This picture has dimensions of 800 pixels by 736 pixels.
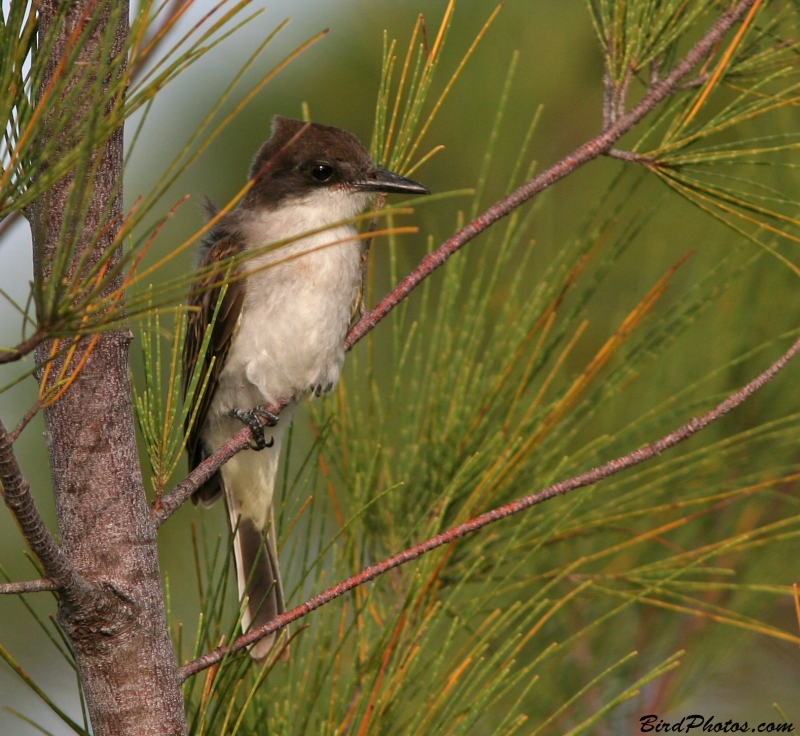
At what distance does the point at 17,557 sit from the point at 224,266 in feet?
9.20

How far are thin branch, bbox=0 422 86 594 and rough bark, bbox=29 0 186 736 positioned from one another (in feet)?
0.30

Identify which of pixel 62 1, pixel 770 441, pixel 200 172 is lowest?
pixel 770 441

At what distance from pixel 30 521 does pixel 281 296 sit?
1768 millimetres

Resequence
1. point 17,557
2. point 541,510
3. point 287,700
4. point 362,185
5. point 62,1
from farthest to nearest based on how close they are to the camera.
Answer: point 17,557, point 362,185, point 541,510, point 287,700, point 62,1

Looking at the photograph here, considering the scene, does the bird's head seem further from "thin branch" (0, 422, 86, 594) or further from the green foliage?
"thin branch" (0, 422, 86, 594)

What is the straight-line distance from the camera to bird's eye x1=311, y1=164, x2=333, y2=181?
10.5 feet

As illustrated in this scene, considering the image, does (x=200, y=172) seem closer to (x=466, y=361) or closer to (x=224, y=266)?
(x=466, y=361)

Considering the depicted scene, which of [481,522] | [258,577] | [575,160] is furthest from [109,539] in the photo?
[258,577]

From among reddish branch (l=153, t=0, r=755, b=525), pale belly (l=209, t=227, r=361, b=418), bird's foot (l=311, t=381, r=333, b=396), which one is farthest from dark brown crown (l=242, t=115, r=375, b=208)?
reddish branch (l=153, t=0, r=755, b=525)

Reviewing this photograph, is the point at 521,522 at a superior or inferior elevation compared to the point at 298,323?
inferior

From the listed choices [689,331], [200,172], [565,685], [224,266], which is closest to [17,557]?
[200,172]

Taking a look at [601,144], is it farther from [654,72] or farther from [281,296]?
[281,296]

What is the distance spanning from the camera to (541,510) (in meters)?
2.36

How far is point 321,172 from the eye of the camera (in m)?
3.21
